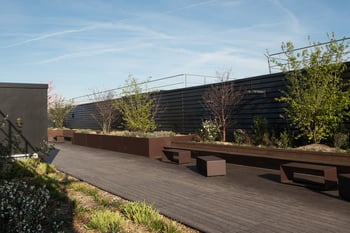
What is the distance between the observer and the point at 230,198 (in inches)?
235

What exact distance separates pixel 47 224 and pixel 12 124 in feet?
19.8

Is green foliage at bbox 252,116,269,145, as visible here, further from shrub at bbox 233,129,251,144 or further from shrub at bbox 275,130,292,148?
shrub at bbox 275,130,292,148

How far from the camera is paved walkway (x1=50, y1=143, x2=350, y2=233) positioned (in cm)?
448

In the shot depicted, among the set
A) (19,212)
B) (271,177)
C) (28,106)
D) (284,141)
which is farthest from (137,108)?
(19,212)

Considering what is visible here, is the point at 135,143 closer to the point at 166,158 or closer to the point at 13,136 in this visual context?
the point at 166,158

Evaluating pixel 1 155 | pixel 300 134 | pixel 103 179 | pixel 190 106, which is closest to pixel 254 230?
pixel 103 179

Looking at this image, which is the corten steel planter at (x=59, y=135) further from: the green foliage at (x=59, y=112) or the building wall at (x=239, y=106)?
the building wall at (x=239, y=106)

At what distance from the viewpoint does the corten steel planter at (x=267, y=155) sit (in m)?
7.71

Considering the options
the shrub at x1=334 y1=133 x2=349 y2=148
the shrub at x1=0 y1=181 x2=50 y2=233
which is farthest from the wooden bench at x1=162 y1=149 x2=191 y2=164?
the shrub at x1=0 y1=181 x2=50 y2=233

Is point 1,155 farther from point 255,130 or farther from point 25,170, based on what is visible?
point 255,130

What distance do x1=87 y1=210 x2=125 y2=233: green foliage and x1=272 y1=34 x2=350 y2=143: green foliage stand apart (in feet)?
22.1

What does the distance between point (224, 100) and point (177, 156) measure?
9.93 ft

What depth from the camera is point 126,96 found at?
16781mm

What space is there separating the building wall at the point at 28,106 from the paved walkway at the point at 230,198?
1.30 m
